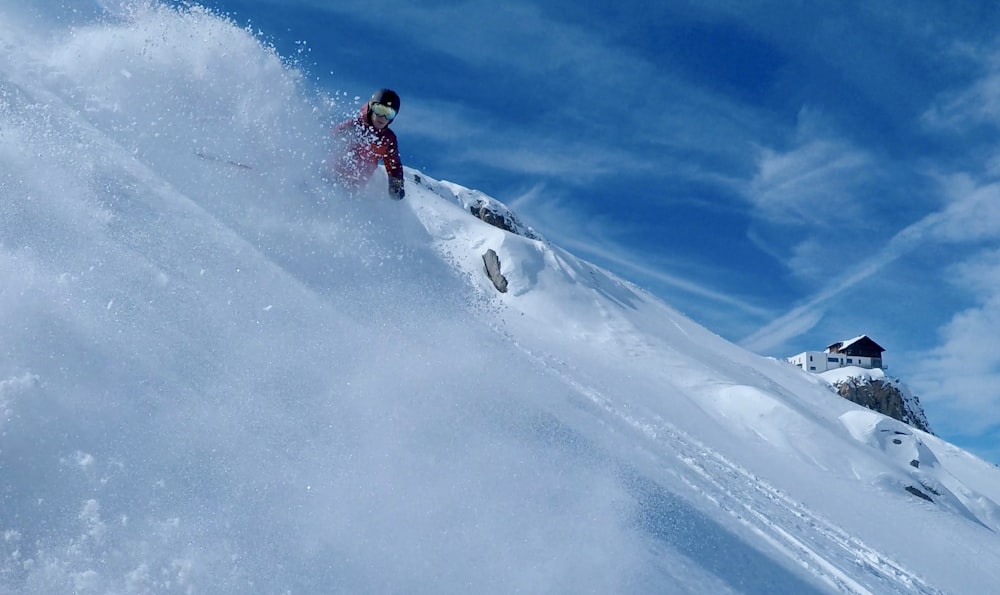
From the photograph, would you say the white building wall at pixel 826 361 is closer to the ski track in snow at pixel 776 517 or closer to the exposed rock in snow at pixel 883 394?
the exposed rock in snow at pixel 883 394

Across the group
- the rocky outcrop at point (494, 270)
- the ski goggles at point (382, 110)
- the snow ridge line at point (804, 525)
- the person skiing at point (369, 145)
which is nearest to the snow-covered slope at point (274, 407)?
the snow ridge line at point (804, 525)

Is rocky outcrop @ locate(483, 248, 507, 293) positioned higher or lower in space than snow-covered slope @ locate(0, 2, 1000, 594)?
higher

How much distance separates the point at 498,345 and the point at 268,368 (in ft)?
10.8

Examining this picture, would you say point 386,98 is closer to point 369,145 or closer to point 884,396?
point 369,145

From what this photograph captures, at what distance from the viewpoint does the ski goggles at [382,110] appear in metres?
8.00

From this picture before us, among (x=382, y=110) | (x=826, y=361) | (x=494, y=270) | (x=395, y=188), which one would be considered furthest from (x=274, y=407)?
(x=826, y=361)

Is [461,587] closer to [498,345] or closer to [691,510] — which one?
[691,510]

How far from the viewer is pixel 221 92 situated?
26.5 feet

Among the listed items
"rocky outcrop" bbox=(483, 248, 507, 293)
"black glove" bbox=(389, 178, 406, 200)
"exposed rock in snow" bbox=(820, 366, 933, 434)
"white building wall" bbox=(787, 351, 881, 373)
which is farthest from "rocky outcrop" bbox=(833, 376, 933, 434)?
"black glove" bbox=(389, 178, 406, 200)

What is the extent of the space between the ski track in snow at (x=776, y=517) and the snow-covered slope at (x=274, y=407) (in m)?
0.06

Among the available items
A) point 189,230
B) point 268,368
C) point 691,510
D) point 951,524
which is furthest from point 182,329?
point 951,524

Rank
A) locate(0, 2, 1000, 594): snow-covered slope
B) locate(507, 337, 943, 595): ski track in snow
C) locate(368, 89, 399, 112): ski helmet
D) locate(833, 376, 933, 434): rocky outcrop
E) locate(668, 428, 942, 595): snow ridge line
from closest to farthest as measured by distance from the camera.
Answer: locate(0, 2, 1000, 594): snow-covered slope → locate(507, 337, 943, 595): ski track in snow → locate(668, 428, 942, 595): snow ridge line → locate(368, 89, 399, 112): ski helmet → locate(833, 376, 933, 434): rocky outcrop

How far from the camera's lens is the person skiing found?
7.98 meters

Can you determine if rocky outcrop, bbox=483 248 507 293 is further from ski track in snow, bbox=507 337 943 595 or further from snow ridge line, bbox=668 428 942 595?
snow ridge line, bbox=668 428 942 595
